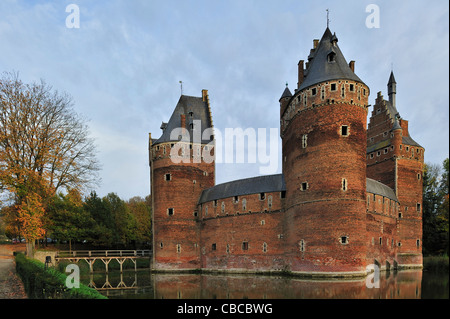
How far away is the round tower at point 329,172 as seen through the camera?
24.2 metres

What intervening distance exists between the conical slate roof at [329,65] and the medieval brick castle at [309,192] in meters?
0.10

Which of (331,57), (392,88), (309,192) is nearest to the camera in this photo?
(309,192)

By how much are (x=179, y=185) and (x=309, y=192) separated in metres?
14.9

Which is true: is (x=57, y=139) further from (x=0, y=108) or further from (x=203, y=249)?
(x=203, y=249)

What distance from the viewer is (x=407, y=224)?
36.3m

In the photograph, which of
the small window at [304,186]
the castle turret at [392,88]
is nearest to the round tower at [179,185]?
the small window at [304,186]

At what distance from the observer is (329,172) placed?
987 inches

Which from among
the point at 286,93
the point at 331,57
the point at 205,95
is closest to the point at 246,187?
the point at 286,93

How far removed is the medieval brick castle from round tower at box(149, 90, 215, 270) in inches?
3.9

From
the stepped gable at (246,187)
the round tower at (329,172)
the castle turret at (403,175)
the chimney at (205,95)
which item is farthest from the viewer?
the chimney at (205,95)

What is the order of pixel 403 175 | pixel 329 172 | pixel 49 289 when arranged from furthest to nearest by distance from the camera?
1. pixel 403 175
2. pixel 329 172
3. pixel 49 289

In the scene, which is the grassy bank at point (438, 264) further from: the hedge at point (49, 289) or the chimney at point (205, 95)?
the chimney at point (205, 95)

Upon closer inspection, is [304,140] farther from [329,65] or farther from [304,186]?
[329,65]

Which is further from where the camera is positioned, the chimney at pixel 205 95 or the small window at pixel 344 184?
the chimney at pixel 205 95
